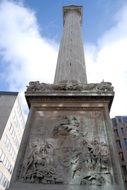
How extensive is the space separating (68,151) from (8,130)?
3779 centimetres

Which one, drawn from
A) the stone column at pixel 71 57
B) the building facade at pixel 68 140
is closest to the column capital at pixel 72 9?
the stone column at pixel 71 57

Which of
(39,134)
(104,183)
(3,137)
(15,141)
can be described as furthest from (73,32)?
(15,141)

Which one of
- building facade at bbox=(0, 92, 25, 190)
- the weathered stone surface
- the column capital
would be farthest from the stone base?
building facade at bbox=(0, 92, 25, 190)

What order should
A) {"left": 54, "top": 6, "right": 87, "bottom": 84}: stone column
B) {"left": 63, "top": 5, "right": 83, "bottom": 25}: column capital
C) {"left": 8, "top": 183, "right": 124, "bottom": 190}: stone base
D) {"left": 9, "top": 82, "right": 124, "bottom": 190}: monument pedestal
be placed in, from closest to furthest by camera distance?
1. {"left": 8, "top": 183, "right": 124, "bottom": 190}: stone base
2. {"left": 9, "top": 82, "right": 124, "bottom": 190}: monument pedestal
3. {"left": 54, "top": 6, "right": 87, "bottom": 84}: stone column
4. {"left": 63, "top": 5, "right": 83, "bottom": 25}: column capital

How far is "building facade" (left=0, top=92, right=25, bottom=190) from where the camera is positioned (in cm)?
4044

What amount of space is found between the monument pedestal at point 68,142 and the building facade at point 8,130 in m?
32.7

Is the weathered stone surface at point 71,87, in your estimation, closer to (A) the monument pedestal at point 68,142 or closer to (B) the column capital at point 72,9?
(A) the monument pedestal at point 68,142

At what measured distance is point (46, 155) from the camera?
7.66 metres

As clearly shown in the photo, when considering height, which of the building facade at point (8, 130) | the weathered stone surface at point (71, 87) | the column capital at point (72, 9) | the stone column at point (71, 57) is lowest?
the weathered stone surface at point (71, 87)

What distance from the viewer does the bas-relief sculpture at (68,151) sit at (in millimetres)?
6969

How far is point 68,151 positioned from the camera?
25.6 ft

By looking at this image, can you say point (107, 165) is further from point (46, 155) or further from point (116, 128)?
point (116, 128)

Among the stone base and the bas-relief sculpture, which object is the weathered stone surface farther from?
the stone base

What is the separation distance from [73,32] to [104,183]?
1011 cm
